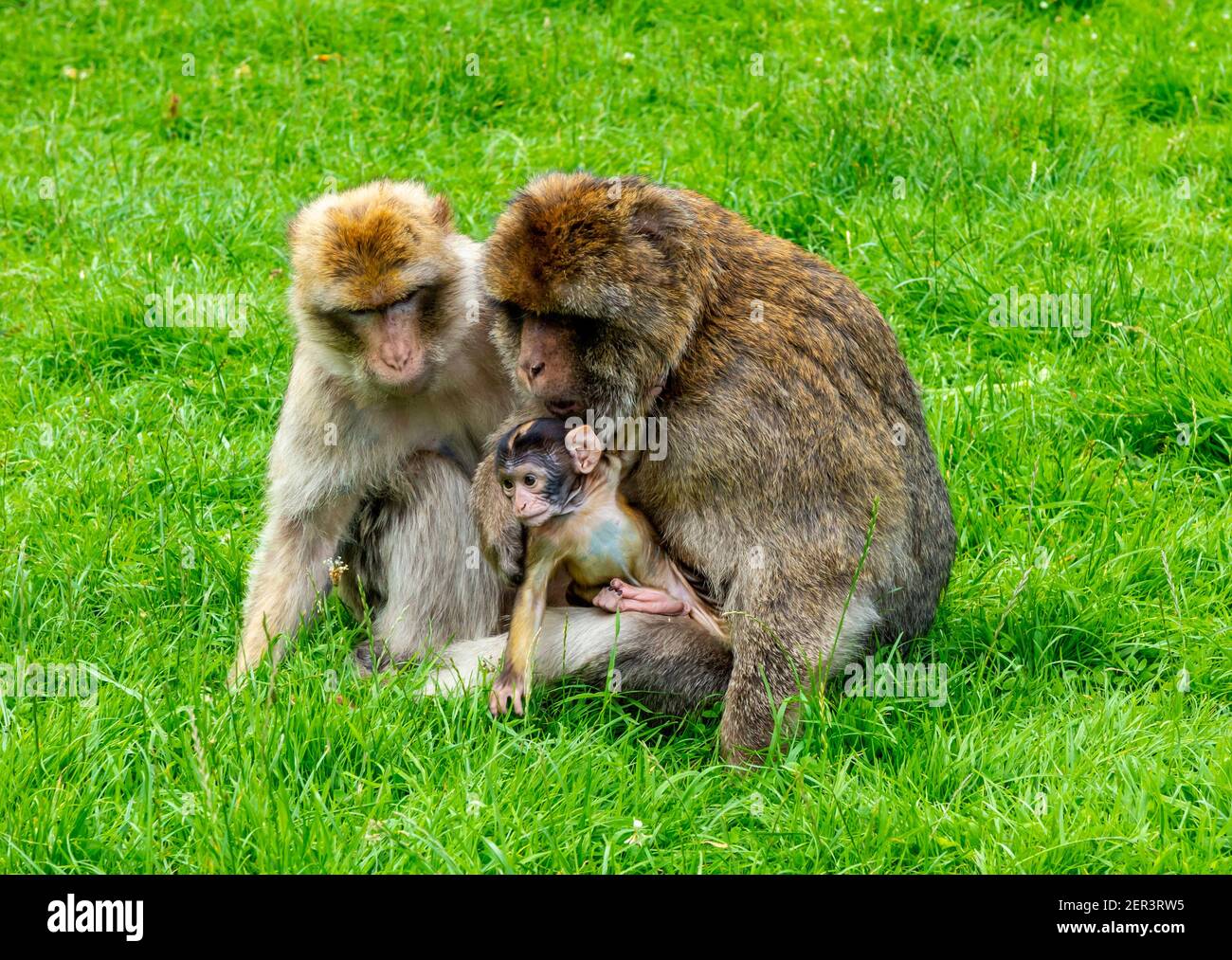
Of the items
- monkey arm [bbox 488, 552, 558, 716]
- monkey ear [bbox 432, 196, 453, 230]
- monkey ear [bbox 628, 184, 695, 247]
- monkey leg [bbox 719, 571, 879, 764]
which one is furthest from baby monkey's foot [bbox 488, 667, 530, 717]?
monkey ear [bbox 432, 196, 453, 230]

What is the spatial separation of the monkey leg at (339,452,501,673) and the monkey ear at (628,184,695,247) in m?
1.09

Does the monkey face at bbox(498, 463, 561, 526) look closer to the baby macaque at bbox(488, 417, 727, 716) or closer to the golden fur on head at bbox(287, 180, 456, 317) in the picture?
the baby macaque at bbox(488, 417, 727, 716)

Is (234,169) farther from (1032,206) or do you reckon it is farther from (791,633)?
(791,633)

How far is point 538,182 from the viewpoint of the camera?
4230 millimetres

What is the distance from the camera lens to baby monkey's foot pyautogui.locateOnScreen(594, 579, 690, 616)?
442 centimetres

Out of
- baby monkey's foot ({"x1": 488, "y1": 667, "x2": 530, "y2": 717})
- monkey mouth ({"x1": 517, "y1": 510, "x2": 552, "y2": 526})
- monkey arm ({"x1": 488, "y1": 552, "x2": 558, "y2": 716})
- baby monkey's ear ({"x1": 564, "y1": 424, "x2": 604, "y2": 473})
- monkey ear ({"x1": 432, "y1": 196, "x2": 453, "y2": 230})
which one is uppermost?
monkey ear ({"x1": 432, "y1": 196, "x2": 453, "y2": 230})

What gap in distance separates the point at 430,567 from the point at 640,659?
2.62ft

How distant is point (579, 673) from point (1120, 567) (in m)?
1.94

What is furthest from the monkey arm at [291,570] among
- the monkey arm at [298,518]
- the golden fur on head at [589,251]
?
the golden fur on head at [589,251]

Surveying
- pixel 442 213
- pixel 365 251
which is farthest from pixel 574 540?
pixel 442 213

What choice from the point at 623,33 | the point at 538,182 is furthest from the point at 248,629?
the point at 623,33

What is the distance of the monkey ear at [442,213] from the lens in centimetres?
465

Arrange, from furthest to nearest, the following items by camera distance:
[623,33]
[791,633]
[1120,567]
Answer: [623,33] → [1120,567] → [791,633]

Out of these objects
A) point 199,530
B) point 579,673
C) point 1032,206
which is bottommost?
point 579,673
